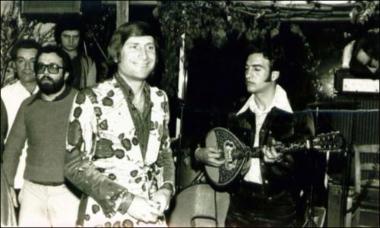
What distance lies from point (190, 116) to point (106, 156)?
367cm

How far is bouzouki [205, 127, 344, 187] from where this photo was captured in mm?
4723

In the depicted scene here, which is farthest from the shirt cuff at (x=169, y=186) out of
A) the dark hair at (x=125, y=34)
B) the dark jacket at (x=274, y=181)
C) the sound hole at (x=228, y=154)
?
the sound hole at (x=228, y=154)

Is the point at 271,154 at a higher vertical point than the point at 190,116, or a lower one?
lower

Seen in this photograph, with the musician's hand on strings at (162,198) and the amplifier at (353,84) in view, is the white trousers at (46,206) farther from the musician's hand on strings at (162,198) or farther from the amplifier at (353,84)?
the amplifier at (353,84)

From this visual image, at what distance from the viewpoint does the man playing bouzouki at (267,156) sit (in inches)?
175

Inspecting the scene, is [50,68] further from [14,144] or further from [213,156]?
[213,156]

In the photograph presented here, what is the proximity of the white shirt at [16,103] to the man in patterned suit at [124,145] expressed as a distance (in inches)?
96.1

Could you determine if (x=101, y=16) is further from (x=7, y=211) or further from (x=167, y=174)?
(x=167, y=174)

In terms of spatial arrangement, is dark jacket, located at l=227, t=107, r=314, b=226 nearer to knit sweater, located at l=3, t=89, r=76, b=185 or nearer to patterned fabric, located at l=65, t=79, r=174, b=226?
patterned fabric, located at l=65, t=79, r=174, b=226

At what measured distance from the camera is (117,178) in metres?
3.29

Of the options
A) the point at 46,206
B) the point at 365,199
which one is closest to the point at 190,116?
the point at 365,199

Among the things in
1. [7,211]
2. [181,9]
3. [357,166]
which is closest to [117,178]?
[7,211]

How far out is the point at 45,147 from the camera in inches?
197

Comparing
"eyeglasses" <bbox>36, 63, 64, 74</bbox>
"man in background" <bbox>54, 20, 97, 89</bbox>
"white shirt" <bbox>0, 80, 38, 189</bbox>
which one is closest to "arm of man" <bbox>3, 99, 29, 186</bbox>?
"white shirt" <bbox>0, 80, 38, 189</bbox>
